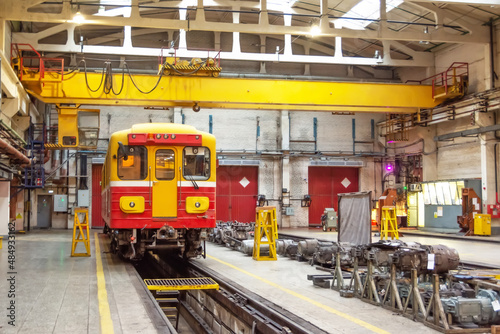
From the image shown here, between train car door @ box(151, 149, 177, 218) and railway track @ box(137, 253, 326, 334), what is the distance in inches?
55.3

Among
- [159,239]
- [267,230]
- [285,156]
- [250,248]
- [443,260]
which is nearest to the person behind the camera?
[443,260]

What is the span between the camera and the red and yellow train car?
34.3 ft

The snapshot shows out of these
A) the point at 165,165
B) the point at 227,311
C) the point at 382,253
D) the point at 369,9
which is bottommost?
the point at 227,311

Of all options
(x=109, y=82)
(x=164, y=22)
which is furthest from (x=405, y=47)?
(x=109, y=82)

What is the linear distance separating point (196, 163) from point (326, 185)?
66.9 feet

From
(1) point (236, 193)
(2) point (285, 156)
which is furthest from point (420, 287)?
(1) point (236, 193)

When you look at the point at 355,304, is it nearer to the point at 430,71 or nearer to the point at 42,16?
the point at 42,16

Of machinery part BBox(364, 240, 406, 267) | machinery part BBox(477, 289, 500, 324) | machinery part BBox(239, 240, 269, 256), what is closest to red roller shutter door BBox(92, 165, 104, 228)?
machinery part BBox(239, 240, 269, 256)

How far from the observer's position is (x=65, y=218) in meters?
27.6

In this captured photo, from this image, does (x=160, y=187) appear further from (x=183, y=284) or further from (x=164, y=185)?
(x=183, y=284)

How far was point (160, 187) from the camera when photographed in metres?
10.6

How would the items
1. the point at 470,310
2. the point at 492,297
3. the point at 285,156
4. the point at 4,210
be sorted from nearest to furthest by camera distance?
1. the point at 470,310
2. the point at 492,297
3. the point at 4,210
4. the point at 285,156

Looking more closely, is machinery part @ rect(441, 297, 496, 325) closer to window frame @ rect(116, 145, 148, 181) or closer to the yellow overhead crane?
window frame @ rect(116, 145, 148, 181)

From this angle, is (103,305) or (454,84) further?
(454,84)
